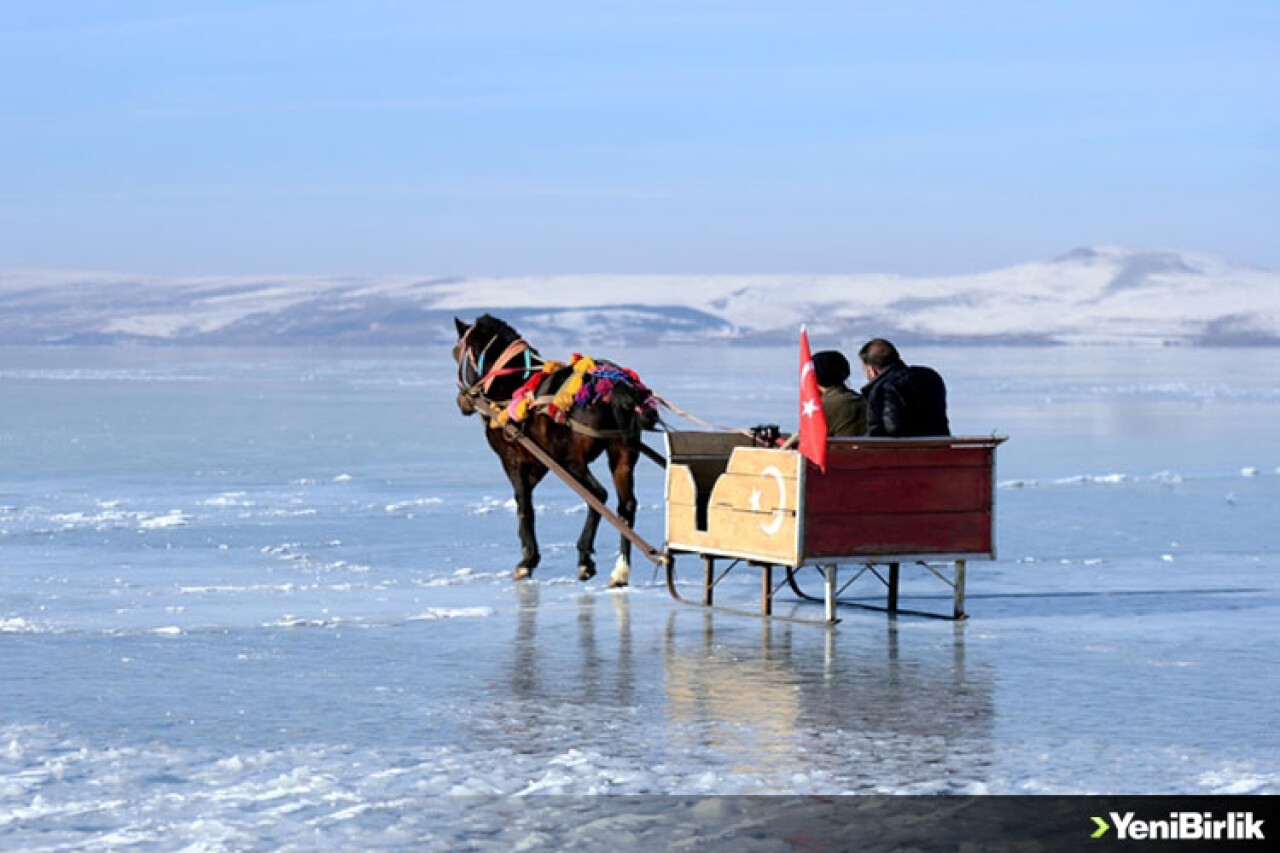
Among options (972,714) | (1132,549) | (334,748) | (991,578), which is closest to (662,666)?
(972,714)

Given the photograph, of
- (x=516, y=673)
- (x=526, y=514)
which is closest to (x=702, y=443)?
(x=526, y=514)

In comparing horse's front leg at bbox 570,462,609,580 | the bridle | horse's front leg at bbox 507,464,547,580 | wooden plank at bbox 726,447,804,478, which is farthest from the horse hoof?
wooden plank at bbox 726,447,804,478

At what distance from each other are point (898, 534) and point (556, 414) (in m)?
3.25

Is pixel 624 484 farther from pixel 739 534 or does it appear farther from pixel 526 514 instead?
pixel 739 534

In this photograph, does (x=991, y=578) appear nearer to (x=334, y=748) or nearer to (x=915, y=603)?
(x=915, y=603)

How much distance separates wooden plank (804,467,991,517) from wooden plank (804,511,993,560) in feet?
0.14

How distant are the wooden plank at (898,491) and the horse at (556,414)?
102 inches

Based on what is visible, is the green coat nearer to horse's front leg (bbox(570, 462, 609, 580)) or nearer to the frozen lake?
the frozen lake

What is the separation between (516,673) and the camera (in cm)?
1035

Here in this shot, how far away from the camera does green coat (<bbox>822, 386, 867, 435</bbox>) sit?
1280 cm

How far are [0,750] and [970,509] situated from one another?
6.03 meters

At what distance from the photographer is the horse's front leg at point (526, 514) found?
14828 mm

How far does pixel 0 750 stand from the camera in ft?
27.4

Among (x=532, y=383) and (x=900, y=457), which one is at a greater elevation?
(x=532, y=383)
